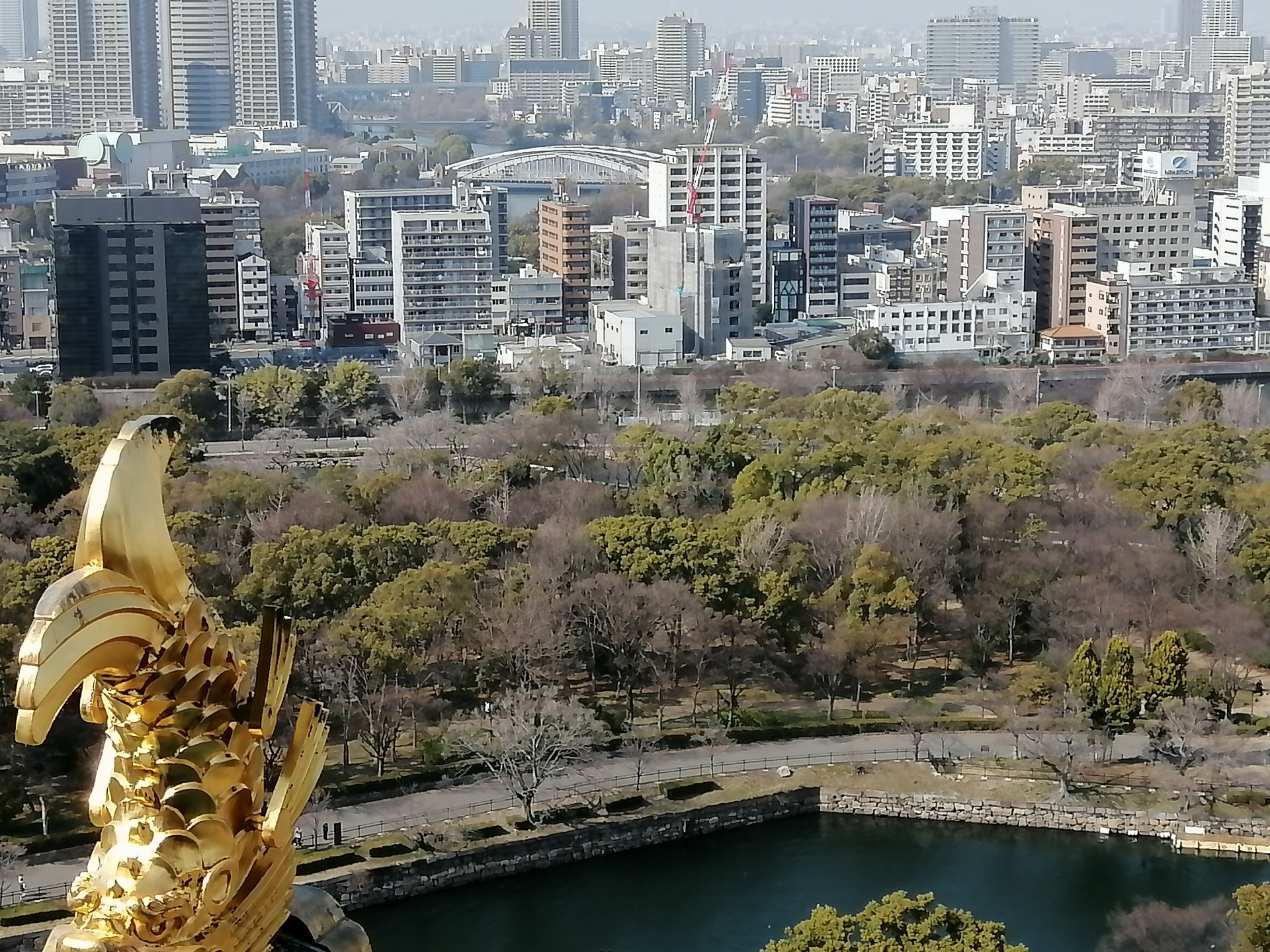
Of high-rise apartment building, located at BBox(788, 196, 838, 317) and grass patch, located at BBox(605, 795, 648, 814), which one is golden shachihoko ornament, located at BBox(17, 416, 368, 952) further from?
high-rise apartment building, located at BBox(788, 196, 838, 317)

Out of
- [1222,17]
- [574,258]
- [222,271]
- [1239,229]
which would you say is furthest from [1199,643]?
[1222,17]

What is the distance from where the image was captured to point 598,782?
11688mm

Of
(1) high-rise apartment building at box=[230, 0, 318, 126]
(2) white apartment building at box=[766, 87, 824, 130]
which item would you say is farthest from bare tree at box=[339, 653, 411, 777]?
(2) white apartment building at box=[766, 87, 824, 130]

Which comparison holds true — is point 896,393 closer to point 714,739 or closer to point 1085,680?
point 1085,680

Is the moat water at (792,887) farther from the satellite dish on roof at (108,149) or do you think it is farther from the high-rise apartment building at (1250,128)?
the high-rise apartment building at (1250,128)

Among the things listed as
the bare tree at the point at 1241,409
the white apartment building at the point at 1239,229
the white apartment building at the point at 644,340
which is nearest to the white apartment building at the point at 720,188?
the white apartment building at the point at 644,340

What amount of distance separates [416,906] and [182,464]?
24.3 feet

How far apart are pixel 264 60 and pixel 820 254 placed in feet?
115

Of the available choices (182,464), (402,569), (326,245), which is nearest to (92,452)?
(182,464)

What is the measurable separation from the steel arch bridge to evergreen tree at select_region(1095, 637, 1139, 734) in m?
40.9

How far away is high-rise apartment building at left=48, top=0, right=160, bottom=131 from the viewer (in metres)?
62.4

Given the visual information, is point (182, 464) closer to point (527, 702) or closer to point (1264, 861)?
point (527, 702)

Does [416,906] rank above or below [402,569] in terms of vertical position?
below

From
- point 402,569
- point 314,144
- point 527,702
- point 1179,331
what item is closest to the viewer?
point 527,702
